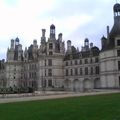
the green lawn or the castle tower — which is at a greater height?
the castle tower

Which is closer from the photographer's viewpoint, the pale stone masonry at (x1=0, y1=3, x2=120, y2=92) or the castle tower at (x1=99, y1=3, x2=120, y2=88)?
the castle tower at (x1=99, y1=3, x2=120, y2=88)

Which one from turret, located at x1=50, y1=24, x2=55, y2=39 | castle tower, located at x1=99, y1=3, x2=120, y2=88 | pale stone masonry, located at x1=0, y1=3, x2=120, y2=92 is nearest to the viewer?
castle tower, located at x1=99, y1=3, x2=120, y2=88

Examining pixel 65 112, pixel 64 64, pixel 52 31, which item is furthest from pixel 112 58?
pixel 65 112

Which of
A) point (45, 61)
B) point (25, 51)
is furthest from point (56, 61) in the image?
point (25, 51)

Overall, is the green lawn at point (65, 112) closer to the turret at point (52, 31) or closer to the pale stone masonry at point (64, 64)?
the pale stone masonry at point (64, 64)

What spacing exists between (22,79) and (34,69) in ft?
26.0

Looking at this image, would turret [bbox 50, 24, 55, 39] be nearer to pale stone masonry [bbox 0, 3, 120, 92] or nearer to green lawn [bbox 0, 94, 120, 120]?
pale stone masonry [bbox 0, 3, 120, 92]

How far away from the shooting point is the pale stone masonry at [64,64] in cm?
5735

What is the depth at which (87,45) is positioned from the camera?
78.8 metres

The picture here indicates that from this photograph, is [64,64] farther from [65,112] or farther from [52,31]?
[65,112]

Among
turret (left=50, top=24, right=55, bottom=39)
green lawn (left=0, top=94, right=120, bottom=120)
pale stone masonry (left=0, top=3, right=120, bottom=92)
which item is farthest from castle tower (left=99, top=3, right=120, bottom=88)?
green lawn (left=0, top=94, right=120, bottom=120)

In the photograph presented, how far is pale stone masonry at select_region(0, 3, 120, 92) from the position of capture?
57.3 meters

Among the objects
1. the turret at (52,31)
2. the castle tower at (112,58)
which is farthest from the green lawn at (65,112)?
the turret at (52,31)

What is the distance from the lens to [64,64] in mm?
74375
